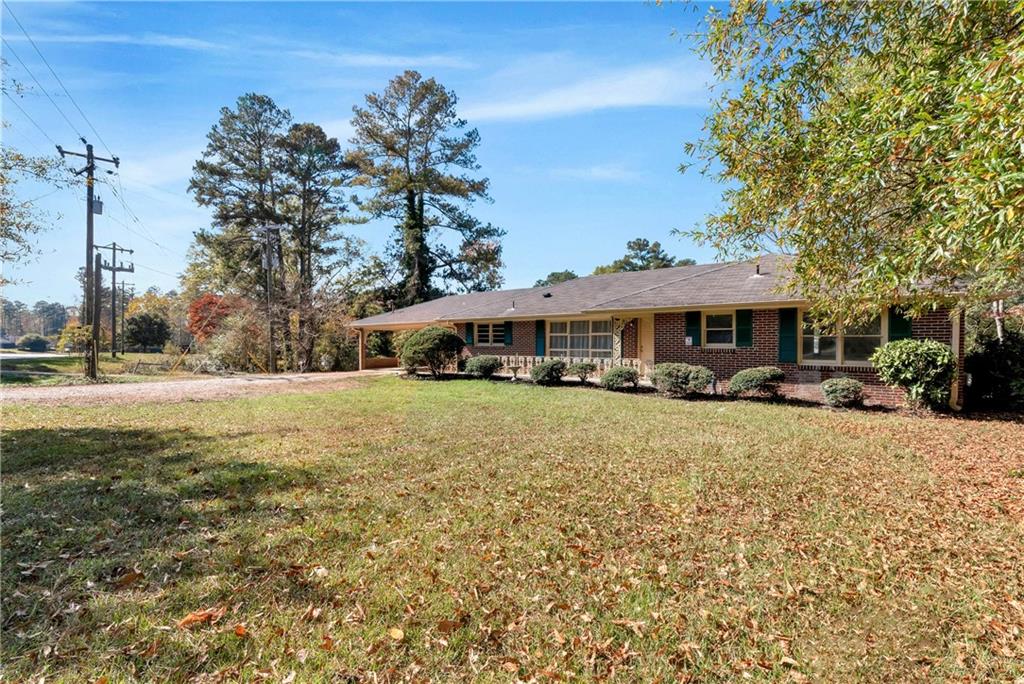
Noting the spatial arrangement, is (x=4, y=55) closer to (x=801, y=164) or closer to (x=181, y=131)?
(x=181, y=131)

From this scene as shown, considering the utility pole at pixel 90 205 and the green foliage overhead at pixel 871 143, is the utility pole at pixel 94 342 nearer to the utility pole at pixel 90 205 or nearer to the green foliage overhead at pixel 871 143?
the utility pole at pixel 90 205

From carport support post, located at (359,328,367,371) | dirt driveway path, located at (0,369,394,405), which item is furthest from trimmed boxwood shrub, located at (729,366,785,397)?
carport support post, located at (359,328,367,371)

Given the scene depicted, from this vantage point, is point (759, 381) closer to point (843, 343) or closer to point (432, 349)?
point (843, 343)

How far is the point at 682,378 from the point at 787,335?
2.88 metres

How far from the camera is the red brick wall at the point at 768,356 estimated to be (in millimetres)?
10745

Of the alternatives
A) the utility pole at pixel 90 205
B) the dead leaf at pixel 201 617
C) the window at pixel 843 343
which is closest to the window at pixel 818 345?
the window at pixel 843 343

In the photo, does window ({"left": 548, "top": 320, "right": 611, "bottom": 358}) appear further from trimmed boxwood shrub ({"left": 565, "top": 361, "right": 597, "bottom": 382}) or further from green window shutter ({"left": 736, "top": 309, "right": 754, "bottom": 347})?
green window shutter ({"left": 736, "top": 309, "right": 754, "bottom": 347})

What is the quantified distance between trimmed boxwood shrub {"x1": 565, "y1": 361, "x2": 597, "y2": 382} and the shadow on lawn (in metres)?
10.9

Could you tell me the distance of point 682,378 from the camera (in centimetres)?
1282

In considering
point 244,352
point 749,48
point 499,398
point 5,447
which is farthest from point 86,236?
point 749,48

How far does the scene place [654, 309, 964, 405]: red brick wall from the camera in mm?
10745

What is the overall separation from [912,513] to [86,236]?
25223 millimetres

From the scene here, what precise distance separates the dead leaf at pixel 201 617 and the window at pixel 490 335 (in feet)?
58.0

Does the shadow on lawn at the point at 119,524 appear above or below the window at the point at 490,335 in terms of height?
below
